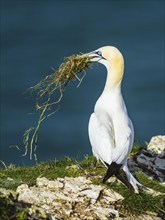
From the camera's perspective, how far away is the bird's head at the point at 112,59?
13703mm

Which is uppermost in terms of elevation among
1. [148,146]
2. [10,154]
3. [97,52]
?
[97,52]

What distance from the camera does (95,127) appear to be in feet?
43.8

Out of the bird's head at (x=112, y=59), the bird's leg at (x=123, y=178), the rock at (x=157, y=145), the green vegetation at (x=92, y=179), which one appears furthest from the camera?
the rock at (x=157, y=145)

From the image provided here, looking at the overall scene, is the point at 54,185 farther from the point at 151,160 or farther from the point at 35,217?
the point at 151,160

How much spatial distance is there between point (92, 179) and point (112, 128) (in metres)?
0.81

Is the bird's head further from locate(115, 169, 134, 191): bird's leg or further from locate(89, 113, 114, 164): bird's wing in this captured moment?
locate(115, 169, 134, 191): bird's leg

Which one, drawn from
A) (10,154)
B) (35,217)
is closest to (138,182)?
(35,217)

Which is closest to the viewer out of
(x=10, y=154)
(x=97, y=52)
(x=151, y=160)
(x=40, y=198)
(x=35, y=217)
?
(x=35, y=217)

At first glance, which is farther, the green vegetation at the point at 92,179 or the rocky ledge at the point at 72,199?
the green vegetation at the point at 92,179

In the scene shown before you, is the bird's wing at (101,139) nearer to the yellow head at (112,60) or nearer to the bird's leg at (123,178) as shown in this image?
the bird's leg at (123,178)

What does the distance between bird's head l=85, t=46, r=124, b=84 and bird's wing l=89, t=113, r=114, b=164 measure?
0.70 metres

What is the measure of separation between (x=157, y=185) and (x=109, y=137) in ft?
2.93

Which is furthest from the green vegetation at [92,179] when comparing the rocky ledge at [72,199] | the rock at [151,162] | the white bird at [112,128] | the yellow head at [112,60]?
the yellow head at [112,60]

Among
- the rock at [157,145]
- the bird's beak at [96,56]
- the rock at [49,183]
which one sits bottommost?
the rock at [157,145]
